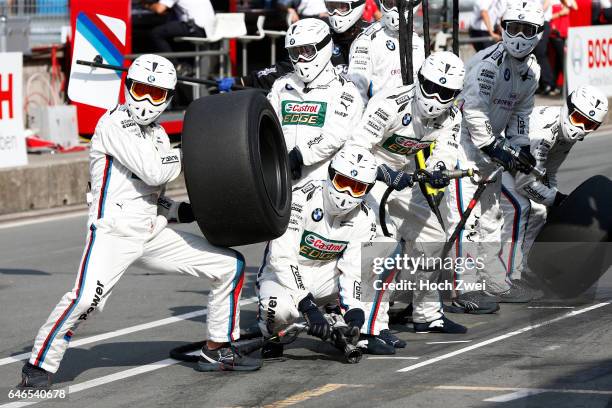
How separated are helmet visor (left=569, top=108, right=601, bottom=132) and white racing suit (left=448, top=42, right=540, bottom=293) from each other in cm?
44

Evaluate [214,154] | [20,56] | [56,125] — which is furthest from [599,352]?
[56,125]

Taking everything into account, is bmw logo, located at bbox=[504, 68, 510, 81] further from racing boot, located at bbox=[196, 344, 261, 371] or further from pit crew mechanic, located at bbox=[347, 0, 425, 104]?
racing boot, located at bbox=[196, 344, 261, 371]

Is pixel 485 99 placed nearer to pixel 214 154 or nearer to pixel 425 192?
pixel 425 192

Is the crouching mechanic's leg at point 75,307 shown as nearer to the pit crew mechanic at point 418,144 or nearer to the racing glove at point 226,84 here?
the pit crew mechanic at point 418,144

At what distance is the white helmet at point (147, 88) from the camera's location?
319 inches

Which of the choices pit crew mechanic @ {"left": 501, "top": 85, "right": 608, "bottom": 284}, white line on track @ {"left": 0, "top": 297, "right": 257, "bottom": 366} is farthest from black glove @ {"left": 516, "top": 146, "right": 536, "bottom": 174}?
white line on track @ {"left": 0, "top": 297, "right": 257, "bottom": 366}

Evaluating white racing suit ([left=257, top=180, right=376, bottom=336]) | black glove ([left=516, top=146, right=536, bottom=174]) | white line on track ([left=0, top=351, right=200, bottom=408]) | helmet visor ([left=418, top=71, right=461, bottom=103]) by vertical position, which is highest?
helmet visor ([left=418, top=71, right=461, bottom=103])

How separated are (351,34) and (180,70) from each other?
704 centimetres

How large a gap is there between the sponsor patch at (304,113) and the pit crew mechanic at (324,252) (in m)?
0.78

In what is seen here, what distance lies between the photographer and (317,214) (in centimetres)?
870

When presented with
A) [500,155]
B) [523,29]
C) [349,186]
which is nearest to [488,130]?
[500,155]

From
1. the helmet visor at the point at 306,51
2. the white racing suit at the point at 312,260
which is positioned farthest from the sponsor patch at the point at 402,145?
the helmet visor at the point at 306,51

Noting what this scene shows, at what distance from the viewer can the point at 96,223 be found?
8.02 meters

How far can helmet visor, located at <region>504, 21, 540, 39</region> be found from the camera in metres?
10.4
